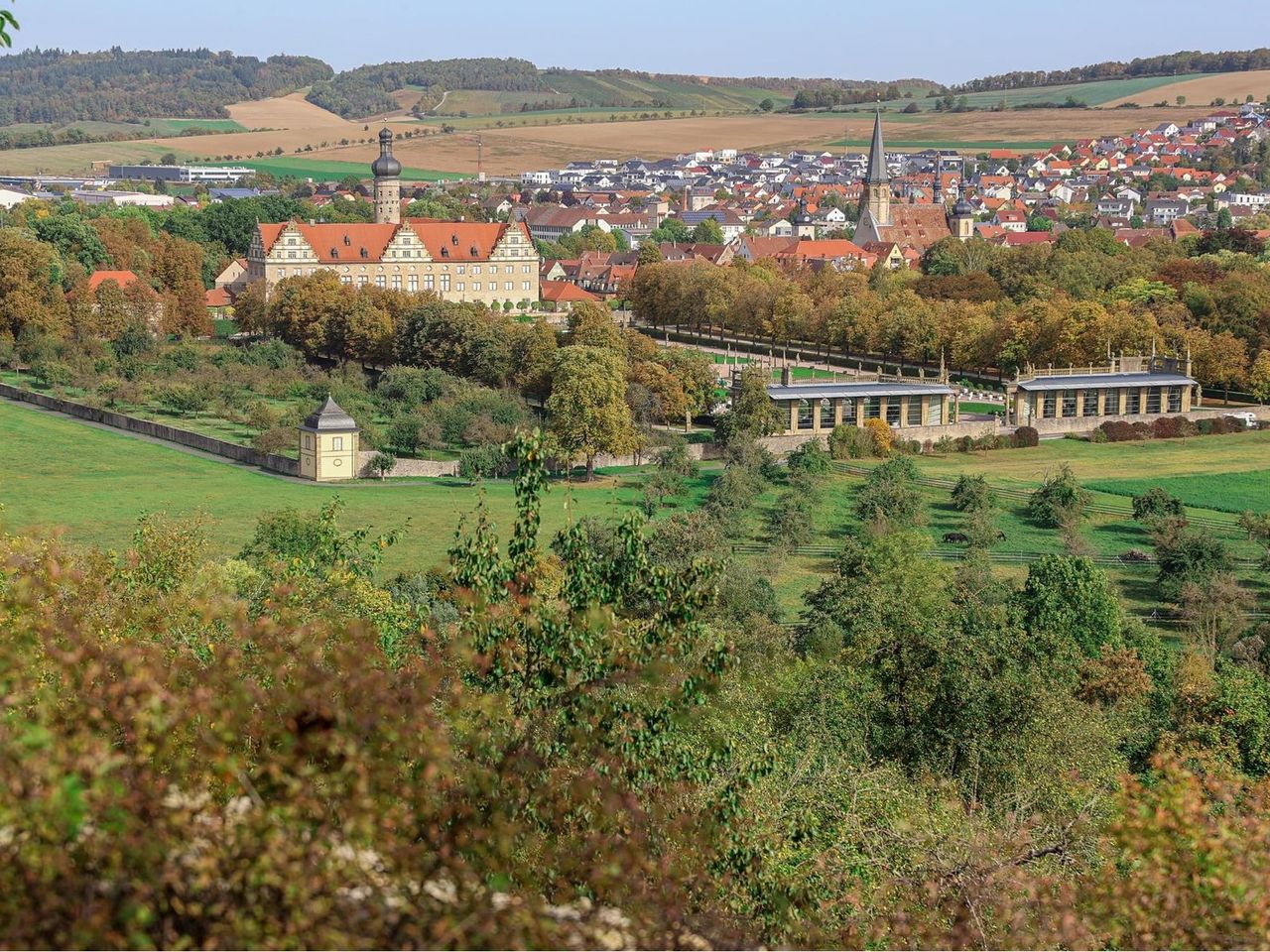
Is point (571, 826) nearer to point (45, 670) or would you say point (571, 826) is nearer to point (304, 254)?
point (45, 670)

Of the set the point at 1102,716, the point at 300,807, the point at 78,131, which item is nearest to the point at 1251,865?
the point at 300,807

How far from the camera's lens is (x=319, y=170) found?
176 meters

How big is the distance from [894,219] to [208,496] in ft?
254

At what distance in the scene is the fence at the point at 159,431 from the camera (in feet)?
148

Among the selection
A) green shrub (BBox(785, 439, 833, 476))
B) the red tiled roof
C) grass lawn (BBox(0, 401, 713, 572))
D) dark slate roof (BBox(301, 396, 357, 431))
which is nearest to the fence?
grass lawn (BBox(0, 401, 713, 572))

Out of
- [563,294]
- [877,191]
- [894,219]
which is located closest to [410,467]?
[563,294]

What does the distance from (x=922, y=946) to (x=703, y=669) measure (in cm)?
204

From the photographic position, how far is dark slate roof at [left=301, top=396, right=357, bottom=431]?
144 feet

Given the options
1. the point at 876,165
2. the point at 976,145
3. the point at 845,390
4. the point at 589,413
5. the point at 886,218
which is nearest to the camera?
the point at 589,413

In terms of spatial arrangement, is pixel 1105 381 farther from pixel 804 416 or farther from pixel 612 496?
pixel 612 496

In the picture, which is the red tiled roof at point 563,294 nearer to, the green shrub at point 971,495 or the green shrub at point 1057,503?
the green shrub at point 971,495

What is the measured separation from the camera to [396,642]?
58.1ft

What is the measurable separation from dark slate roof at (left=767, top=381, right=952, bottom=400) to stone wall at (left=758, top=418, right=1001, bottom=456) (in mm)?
1083

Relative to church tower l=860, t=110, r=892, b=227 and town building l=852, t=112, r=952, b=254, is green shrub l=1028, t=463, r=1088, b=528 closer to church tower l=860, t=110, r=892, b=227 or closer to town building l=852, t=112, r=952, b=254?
town building l=852, t=112, r=952, b=254
